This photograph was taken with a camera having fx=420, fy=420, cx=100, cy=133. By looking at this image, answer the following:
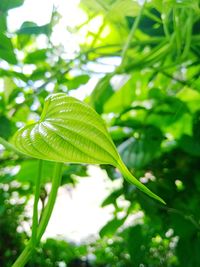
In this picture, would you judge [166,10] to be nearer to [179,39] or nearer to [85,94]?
[179,39]

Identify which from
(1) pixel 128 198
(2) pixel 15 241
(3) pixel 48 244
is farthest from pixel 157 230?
(2) pixel 15 241

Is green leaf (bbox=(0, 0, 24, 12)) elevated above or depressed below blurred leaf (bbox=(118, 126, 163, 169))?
above

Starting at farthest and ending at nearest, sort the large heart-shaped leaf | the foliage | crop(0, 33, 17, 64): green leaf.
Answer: the foliage, crop(0, 33, 17, 64): green leaf, the large heart-shaped leaf

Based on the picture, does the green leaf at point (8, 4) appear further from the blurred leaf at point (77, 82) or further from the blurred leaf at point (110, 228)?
the blurred leaf at point (110, 228)

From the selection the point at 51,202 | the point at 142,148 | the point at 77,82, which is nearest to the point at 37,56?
the point at 77,82

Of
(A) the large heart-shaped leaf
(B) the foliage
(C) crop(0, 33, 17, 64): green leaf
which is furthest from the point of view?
(B) the foliage

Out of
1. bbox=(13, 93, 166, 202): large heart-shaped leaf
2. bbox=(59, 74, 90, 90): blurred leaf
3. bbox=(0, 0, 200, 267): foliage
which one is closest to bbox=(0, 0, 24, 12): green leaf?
bbox=(0, 0, 200, 267): foliage

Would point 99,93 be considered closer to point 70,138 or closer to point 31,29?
point 31,29

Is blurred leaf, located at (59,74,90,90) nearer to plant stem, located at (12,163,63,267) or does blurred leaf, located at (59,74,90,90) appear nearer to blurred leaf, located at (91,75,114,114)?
blurred leaf, located at (91,75,114,114)

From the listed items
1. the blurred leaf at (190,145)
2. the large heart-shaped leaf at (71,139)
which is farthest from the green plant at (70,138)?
the blurred leaf at (190,145)
